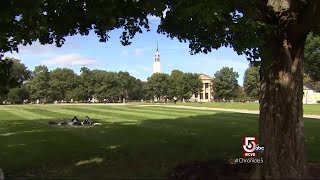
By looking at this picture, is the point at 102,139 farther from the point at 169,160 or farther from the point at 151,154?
the point at 169,160

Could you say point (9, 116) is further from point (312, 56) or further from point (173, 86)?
point (173, 86)

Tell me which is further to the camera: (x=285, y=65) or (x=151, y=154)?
(x=151, y=154)

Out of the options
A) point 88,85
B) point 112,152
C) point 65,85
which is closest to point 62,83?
point 65,85

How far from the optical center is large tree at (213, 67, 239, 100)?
450 ft

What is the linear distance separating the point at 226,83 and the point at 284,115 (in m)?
129

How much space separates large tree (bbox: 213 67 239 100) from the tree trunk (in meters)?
129

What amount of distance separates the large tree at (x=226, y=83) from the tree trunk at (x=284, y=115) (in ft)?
422

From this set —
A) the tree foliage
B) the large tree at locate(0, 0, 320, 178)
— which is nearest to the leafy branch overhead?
the large tree at locate(0, 0, 320, 178)

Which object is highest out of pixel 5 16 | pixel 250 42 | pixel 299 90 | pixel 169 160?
pixel 5 16

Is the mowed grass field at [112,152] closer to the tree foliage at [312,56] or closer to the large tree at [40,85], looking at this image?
the tree foliage at [312,56]

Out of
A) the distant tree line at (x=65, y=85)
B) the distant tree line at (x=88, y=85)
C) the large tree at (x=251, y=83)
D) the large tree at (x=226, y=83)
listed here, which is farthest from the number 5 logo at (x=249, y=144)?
the large tree at (x=226, y=83)

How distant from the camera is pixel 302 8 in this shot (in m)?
→ 9.29

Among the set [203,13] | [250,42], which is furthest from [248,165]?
[203,13]

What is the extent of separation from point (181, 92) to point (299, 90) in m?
135
